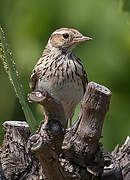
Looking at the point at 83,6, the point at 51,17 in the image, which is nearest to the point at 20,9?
the point at 51,17

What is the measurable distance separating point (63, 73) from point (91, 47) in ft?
5.02

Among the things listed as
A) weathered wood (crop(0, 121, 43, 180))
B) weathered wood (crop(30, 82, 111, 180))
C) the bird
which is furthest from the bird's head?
weathered wood (crop(30, 82, 111, 180))

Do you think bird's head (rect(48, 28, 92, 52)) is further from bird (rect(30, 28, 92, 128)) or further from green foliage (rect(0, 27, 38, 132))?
green foliage (rect(0, 27, 38, 132))

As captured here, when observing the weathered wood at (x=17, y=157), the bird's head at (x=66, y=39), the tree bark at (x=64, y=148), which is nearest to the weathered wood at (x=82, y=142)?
the tree bark at (x=64, y=148)

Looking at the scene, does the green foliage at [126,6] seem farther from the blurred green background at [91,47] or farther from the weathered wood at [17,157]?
the blurred green background at [91,47]

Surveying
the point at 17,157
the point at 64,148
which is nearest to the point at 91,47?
the point at 17,157

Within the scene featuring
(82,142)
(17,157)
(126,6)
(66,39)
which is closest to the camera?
(126,6)

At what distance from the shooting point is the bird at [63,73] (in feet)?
15.5

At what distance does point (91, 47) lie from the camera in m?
6.28

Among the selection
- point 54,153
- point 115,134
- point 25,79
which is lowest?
point 115,134

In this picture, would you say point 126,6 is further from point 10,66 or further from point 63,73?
point 63,73

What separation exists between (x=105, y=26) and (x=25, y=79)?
1.01 m

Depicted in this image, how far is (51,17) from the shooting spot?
6473mm

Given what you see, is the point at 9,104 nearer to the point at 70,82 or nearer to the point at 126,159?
the point at 70,82
